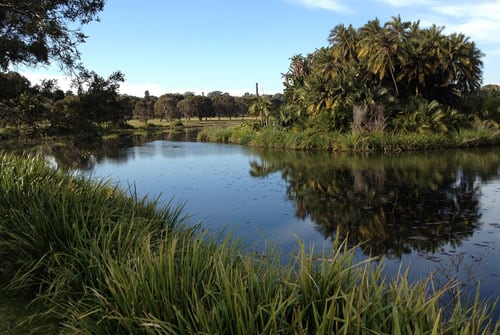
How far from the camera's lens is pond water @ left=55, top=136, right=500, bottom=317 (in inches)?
355

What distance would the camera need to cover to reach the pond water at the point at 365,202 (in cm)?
902

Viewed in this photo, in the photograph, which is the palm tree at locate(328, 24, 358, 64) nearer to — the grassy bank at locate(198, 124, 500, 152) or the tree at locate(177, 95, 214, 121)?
the grassy bank at locate(198, 124, 500, 152)

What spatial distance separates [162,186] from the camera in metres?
19.4

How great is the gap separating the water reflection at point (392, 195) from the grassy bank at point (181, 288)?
5233 mm

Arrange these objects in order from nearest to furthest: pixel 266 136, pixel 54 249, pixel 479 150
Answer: pixel 54 249 < pixel 479 150 < pixel 266 136

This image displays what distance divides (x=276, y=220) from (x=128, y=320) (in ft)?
29.8

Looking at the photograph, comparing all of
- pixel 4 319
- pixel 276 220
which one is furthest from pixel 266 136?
pixel 4 319

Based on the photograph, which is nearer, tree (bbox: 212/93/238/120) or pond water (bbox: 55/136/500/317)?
pond water (bbox: 55/136/500/317)

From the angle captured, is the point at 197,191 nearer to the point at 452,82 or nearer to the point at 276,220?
the point at 276,220

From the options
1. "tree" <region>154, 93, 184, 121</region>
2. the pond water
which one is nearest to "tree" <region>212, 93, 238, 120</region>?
"tree" <region>154, 93, 184, 121</region>

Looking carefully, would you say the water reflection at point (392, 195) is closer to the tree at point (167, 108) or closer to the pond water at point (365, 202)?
the pond water at point (365, 202)

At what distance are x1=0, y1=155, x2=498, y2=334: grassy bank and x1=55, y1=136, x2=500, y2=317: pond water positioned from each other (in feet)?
5.61

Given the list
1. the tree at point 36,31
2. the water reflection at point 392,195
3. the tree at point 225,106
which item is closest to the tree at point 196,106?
the tree at point 225,106

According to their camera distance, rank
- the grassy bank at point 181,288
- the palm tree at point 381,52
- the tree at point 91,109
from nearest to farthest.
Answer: the grassy bank at point 181,288 → the tree at point 91,109 → the palm tree at point 381,52
